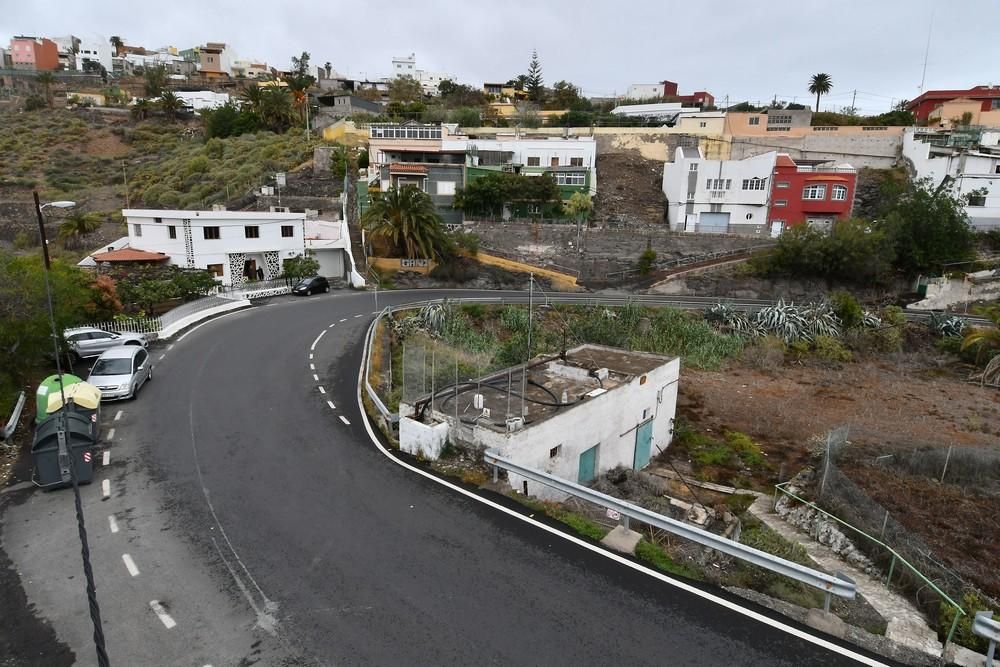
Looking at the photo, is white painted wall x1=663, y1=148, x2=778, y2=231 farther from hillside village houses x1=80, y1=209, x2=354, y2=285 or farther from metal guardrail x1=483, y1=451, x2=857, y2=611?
metal guardrail x1=483, y1=451, x2=857, y2=611

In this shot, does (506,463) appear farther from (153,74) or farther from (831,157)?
(153,74)

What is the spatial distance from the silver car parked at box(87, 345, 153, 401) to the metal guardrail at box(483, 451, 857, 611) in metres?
12.7

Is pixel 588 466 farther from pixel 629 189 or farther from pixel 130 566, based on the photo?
pixel 629 189

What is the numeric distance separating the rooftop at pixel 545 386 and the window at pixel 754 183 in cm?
3962

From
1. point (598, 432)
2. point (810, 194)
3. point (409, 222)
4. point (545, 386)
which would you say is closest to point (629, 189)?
point (810, 194)

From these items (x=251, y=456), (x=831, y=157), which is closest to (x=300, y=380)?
(x=251, y=456)

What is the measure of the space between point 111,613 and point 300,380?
38.8 ft

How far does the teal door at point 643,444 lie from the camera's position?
16844mm

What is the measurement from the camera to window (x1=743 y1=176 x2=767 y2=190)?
51.6 meters

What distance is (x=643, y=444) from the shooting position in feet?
56.4

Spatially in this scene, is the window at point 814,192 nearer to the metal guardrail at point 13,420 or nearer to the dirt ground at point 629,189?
the dirt ground at point 629,189

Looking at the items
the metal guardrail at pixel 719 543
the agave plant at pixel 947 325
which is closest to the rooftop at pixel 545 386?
the metal guardrail at pixel 719 543

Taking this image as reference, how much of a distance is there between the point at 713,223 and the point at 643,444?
41.7 meters

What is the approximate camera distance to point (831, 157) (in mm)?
65750
